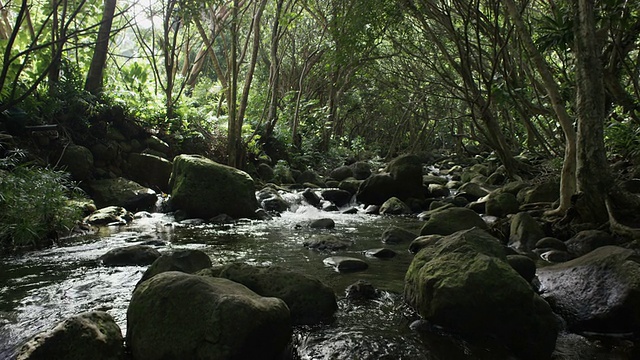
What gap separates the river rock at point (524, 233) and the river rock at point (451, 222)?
55 cm

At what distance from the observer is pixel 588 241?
695cm

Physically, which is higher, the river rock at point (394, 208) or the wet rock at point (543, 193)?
the wet rock at point (543, 193)

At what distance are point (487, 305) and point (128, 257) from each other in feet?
15.4

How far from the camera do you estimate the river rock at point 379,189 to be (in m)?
13.7

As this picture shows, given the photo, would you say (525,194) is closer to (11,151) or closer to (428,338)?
(428,338)

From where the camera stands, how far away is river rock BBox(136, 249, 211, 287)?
5.00 metres

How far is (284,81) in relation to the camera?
27.8 m

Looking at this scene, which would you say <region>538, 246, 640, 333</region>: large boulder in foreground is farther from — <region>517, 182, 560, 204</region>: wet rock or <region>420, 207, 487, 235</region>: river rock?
<region>517, 182, 560, 204</region>: wet rock

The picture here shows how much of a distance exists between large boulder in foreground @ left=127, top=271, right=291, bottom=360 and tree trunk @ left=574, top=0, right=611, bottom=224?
18.1 ft

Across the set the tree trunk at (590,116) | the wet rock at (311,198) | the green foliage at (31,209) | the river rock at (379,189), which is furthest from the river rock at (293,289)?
the river rock at (379,189)

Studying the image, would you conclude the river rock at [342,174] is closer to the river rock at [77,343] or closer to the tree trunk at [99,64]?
the tree trunk at [99,64]

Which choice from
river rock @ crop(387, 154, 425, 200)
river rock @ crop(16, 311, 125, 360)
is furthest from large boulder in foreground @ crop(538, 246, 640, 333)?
river rock @ crop(387, 154, 425, 200)

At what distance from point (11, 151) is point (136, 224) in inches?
112

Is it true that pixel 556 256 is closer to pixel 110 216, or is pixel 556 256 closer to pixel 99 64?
pixel 110 216
